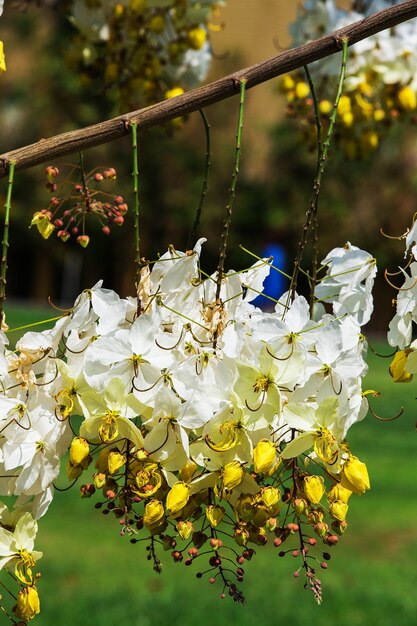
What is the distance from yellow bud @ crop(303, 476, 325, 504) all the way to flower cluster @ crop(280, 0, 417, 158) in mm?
1816

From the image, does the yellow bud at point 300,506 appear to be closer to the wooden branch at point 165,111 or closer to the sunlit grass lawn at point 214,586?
the wooden branch at point 165,111

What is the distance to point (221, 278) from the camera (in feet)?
3.71

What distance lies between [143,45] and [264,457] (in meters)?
1.91

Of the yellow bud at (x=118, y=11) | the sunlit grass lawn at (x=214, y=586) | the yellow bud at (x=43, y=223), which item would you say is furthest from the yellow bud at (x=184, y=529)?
the sunlit grass lawn at (x=214, y=586)

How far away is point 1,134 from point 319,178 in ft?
76.2

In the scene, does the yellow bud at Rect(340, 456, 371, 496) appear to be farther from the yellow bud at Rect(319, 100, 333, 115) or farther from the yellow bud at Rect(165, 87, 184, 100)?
the yellow bud at Rect(319, 100, 333, 115)

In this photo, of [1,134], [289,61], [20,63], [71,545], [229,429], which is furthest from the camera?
[20,63]

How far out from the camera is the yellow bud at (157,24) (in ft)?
8.68

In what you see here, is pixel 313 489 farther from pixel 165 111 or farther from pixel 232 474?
pixel 165 111

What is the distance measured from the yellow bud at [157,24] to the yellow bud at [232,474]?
181cm

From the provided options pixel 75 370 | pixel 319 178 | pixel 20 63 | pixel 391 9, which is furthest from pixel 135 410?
pixel 20 63

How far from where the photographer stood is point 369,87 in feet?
9.45

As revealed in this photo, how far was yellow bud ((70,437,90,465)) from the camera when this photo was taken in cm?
110

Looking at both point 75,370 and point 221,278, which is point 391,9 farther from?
point 75,370
